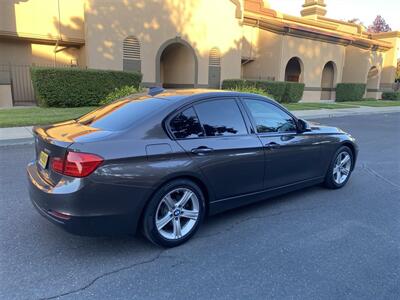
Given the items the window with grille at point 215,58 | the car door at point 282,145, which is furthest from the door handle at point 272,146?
the window with grille at point 215,58

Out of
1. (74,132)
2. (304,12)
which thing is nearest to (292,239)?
(74,132)

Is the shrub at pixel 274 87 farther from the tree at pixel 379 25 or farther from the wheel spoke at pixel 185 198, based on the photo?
the tree at pixel 379 25

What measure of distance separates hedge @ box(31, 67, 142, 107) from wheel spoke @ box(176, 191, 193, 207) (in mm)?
11362

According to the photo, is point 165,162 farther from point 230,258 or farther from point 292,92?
point 292,92

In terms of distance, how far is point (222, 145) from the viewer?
3.60 metres

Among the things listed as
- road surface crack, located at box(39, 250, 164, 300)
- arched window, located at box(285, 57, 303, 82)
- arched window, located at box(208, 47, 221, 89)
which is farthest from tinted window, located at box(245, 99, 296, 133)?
arched window, located at box(285, 57, 303, 82)

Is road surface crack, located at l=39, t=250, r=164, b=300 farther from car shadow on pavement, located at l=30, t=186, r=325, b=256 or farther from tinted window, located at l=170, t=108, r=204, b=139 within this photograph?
tinted window, located at l=170, t=108, r=204, b=139

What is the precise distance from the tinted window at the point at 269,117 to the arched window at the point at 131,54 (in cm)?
1358

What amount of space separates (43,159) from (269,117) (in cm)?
264

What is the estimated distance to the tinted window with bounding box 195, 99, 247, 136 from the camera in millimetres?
3617

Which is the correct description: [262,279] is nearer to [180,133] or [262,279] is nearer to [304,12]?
[180,133]

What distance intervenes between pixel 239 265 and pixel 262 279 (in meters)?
0.27

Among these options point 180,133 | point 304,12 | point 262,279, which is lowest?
point 262,279

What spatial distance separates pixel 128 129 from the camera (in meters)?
3.16
